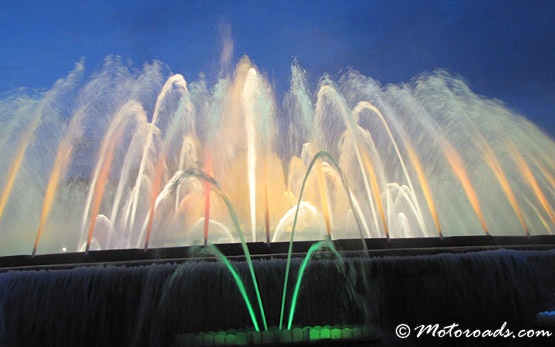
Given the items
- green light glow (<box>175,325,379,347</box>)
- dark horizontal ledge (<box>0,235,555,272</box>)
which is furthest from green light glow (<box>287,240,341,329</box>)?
green light glow (<box>175,325,379,347</box>)

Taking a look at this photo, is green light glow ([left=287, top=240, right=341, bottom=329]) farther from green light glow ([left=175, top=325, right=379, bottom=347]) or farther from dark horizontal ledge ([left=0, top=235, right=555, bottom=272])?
green light glow ([left=175, top=325, right=379, bottom=347])

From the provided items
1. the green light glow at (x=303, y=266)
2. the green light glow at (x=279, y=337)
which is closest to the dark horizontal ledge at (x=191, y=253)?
the green light glow at (x=303, y=266)

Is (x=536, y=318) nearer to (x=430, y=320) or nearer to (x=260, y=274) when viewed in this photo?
(x=430, y=320)

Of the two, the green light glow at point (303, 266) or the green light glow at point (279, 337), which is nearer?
the green light glow at point (279, 337)

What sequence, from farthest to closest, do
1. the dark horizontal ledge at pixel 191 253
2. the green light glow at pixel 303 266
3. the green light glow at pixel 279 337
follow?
the dark horizontal ledge at pixel 191 253 → the green light glow at pixel 303 266 → the green light glow at pixel 279 337

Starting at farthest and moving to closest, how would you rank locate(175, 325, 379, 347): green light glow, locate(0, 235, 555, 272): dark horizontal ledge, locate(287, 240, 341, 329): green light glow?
locate(0, 235, 555, 272): dark horizontal ledge < locate(287, 240, 341, 329): green light glow < locate(175, 325, 379, 347): green light glow

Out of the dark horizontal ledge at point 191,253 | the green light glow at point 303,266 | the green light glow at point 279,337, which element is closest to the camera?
the green light glow at point 279,337

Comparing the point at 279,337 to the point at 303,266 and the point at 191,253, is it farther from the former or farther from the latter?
the point at 191,253

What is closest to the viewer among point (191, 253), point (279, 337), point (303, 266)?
point (279, 337)

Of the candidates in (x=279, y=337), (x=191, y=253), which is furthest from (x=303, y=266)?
(x=191, y=253)

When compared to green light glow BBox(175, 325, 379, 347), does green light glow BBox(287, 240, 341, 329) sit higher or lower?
higher

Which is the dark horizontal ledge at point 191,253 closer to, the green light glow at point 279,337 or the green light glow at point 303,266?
the green light glow at point 303,266

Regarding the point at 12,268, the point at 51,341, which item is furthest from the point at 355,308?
the point at 12,268

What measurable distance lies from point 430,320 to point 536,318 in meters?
3.08
